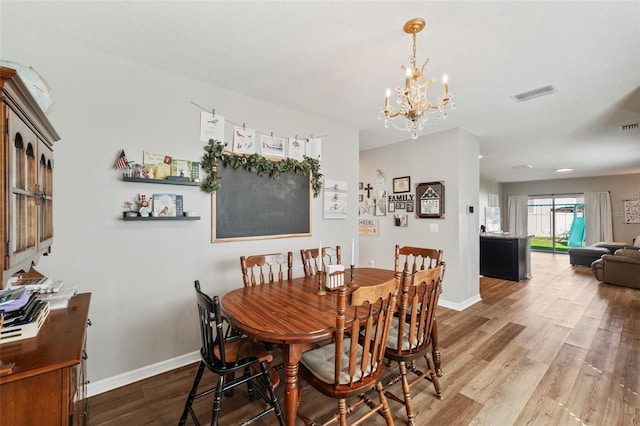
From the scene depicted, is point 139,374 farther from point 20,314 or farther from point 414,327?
point 414,327

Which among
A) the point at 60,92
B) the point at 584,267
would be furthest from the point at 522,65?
the point at 584,267

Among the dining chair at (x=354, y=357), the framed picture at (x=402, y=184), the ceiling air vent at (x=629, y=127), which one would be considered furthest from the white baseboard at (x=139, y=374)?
the ceiling air vent at (x=629, y=127)

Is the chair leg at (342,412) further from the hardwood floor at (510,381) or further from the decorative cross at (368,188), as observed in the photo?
the decorative cross at (368,188)

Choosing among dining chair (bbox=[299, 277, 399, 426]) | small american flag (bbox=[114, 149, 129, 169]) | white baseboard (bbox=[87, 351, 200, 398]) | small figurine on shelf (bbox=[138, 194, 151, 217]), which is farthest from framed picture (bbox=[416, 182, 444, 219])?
small american flag (bbox=[114, 149, 129, 169])

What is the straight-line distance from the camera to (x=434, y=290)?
6.03 ft

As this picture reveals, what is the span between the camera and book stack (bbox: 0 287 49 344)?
1.12 metres

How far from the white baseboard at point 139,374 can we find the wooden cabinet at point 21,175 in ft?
4.25

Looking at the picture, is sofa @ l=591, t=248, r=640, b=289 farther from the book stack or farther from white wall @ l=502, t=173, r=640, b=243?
the book stack

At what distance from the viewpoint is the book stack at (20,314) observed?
1.12 metres

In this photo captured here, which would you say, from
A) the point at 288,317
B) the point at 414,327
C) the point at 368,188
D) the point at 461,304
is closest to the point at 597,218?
the point at 461,304

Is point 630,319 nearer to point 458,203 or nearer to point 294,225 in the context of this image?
point 458,203

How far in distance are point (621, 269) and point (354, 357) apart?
6704 mm

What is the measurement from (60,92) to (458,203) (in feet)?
14.5

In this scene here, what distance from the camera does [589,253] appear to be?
271 inches
